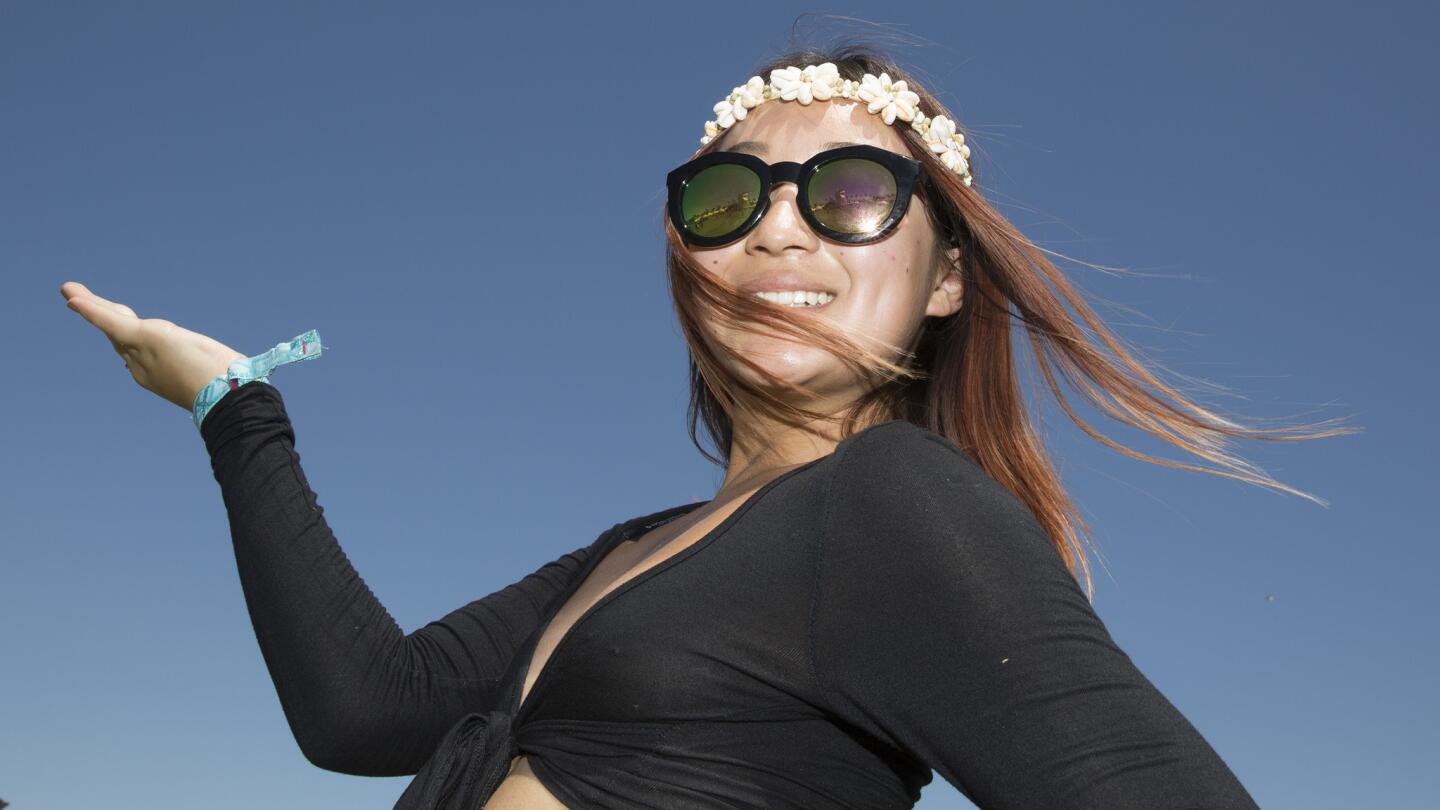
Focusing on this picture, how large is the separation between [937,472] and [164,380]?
1.93 metres

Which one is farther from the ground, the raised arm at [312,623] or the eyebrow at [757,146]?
the eyebrow at [757,146]

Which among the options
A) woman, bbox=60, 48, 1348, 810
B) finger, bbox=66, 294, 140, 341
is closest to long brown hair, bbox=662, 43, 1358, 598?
woman, bbox=60, 48, 1348, 810

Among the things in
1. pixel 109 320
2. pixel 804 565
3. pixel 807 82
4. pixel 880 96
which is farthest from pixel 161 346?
pixel 880 96

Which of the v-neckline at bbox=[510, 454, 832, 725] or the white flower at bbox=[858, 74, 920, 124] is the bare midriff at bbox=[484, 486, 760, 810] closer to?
the v-neckline at bbox=[510, 454, 832, 725]

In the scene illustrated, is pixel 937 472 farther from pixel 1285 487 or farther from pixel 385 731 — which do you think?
pixel 385 731

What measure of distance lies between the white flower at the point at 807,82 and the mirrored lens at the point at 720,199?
342 mm

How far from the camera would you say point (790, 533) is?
2.60 metres

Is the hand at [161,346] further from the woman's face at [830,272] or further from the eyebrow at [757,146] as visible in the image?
the eyebrow at [757,146]

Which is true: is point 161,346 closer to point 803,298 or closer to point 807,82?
point 803,298

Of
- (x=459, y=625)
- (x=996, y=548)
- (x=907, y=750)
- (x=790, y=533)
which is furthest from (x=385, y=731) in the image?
(x=996, y=548)

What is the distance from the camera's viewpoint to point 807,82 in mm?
3730

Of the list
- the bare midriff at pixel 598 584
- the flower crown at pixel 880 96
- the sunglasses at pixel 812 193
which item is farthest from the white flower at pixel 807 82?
the bare midriff at pixel 598 584

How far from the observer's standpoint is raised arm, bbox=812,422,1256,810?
1944 mm

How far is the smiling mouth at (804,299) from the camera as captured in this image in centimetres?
331
